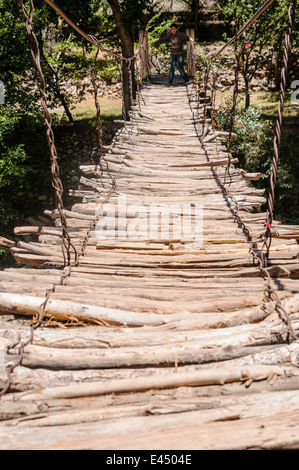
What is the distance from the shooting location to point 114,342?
1.66m

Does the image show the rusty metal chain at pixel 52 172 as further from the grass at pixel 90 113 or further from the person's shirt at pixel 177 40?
the grass at pixel 90 113

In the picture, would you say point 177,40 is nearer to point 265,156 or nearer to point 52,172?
point 265,156

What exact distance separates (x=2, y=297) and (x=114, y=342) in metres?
0.70

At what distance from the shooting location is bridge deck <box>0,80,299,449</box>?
4.08 feet

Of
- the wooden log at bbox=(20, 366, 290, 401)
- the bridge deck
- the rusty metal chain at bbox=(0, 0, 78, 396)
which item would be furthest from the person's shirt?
the wooden log at bbox=(20, 366, 290, 401)

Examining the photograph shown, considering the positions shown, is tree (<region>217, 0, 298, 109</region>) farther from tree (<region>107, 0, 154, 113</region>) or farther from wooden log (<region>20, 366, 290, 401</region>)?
wooden log (<region>20, 366, 290, 401</region>)

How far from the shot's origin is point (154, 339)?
168 cm

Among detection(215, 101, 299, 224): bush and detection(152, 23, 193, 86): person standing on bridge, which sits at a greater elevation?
detection(152, 23, 193, 86): person standing on bridge

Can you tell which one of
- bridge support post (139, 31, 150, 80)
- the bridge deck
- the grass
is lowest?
the bridge deck

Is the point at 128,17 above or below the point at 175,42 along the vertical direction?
above

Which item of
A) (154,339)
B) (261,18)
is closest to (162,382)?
(154,339)

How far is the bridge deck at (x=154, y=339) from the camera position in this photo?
4.08ft
